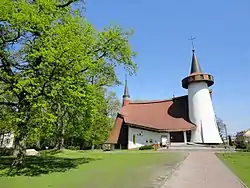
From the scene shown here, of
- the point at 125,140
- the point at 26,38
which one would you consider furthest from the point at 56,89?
the point at 125,140

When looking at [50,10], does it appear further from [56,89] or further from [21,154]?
[21,154]

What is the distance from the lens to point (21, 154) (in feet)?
55.2

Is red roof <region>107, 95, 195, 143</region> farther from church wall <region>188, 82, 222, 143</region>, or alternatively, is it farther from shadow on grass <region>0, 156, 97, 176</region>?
shadow on grass <region>0, 156, 97, 176</region>

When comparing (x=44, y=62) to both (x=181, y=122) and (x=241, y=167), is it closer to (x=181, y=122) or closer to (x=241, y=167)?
(x=241, y=167)

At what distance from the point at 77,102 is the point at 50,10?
17.8ft

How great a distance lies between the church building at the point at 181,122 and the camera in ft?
170

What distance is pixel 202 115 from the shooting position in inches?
2078

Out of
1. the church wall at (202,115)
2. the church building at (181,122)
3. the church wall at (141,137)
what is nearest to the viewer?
the church wall at (141,137)

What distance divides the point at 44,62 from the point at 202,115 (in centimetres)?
4285

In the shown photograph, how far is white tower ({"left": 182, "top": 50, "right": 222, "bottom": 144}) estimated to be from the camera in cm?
5228

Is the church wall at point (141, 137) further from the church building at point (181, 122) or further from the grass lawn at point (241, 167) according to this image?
the grass lawn at point (241, 167)

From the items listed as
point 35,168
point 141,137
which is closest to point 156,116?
point 141,137

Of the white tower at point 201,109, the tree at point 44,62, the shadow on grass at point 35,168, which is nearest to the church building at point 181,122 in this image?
the white tower at point 201,109

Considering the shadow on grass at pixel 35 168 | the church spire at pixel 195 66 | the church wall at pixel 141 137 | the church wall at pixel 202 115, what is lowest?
the shadow on grass at pixel 35 168
